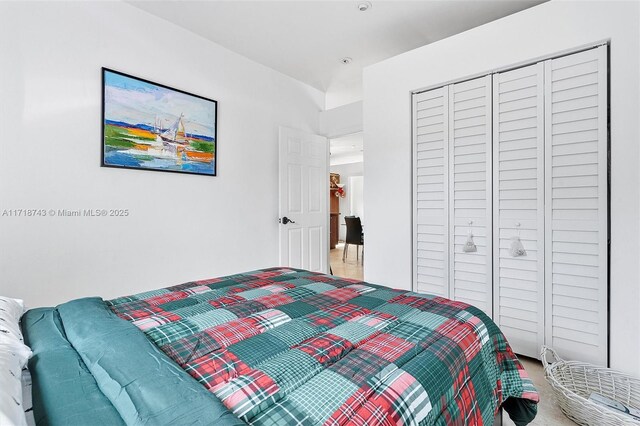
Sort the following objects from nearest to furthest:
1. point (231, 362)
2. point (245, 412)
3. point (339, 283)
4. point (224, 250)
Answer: point (245, 412)
point (231, 362)
point (339, 283)
point (224, 250)

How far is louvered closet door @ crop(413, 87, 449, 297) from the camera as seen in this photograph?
2514mm

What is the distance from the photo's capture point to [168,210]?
2.67 metres

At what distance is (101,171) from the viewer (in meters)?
2.29

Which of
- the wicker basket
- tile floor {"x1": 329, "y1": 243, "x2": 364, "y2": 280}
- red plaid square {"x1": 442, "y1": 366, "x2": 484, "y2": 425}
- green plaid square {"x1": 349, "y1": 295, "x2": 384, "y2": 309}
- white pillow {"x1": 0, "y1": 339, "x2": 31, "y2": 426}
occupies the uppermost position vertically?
white pillow {"x1": 0, "y1": 339, "x2": 31, "y2": 426}

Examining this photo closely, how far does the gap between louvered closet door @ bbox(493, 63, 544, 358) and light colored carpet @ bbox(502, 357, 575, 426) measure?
0.18m

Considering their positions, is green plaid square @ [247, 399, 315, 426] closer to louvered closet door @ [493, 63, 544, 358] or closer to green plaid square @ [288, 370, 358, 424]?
green plaid square @ [288, 370, 358, 424]

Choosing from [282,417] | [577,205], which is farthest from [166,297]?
[577,205]

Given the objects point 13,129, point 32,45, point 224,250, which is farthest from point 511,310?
point 32,45

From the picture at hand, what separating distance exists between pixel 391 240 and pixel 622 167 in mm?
1561

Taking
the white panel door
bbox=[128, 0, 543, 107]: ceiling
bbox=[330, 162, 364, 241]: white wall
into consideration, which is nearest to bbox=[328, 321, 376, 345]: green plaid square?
bbox=[128, 0, 543, 107]: ceiling

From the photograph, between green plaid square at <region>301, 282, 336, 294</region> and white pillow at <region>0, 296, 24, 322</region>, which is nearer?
white pillow at <region>0, 296, 24, 322</region>

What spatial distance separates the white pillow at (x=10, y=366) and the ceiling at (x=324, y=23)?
2400 mm

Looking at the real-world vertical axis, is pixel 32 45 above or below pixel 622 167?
above

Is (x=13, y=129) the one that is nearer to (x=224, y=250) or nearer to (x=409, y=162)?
(x=224, y=250)
